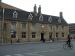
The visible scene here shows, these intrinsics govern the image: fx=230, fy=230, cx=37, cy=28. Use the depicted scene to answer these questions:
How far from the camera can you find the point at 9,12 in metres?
72.2

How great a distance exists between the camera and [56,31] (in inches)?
3487

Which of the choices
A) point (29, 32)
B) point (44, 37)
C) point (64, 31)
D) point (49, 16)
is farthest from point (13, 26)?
point (64, 31)

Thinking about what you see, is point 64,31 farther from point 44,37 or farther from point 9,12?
point 9,12

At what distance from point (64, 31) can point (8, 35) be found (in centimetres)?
3063

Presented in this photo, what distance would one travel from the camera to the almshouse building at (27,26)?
69875mm

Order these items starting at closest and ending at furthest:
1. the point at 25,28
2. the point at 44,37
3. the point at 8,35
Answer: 1. the point at 8,35
2. the point at 25,28
3. the point at 44,37

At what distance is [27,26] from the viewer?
74.9 metres

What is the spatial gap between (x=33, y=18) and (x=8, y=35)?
12883 mm

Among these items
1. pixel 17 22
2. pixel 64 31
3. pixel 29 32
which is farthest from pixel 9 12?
pixel 64 31

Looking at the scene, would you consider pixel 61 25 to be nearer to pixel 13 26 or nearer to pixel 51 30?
pixel 51 30

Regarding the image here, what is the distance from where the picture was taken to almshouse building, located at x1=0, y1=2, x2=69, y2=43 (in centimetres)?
6988

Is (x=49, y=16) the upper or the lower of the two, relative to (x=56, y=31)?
upper

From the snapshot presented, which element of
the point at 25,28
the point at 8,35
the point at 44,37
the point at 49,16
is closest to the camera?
the point at 8,35

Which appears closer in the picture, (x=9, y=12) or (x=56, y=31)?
(x=9, y=12)
